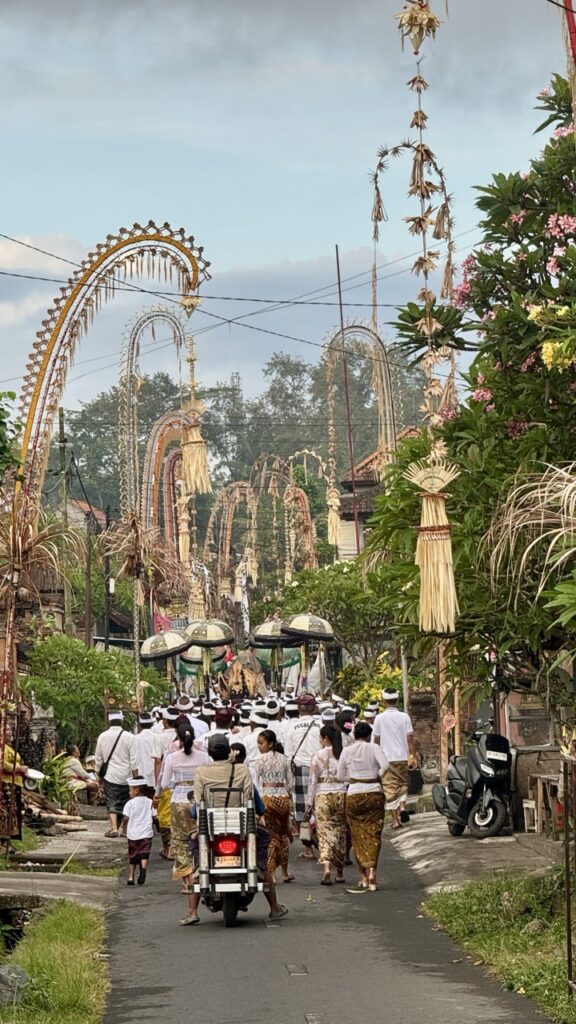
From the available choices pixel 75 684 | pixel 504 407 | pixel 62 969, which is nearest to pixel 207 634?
pixel 75 684

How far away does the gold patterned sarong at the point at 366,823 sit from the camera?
17016 mm

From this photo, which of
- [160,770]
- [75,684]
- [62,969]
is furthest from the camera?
[75,684]

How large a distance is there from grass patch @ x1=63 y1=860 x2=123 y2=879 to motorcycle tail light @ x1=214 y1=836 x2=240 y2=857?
15.9 feet

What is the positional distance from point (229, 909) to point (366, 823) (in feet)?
9.19

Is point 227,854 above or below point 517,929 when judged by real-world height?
above

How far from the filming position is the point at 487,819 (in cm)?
2006

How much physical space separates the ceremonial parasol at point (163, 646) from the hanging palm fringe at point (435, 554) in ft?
83.3

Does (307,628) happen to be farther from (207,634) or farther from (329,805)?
(329,805)

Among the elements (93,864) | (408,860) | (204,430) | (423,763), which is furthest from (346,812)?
(204,430)

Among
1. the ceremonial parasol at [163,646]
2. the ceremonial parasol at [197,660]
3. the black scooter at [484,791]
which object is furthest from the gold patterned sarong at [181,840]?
the ceremonial parasol at [197,660]

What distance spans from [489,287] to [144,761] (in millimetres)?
11339

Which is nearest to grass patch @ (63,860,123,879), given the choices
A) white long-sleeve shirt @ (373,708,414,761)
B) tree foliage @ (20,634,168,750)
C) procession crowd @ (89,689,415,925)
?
procession crowd @ (89,689,415,925)

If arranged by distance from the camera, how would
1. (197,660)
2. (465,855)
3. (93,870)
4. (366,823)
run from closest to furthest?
(366,823)
(465,855)
(93,870)
(197,660)

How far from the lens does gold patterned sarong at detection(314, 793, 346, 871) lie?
58.5 feet
